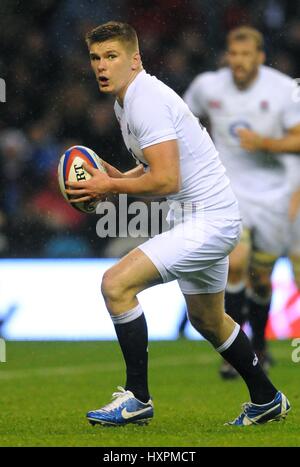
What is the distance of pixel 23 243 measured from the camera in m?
12.1

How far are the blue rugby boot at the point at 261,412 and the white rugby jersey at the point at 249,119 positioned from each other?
10.3ft

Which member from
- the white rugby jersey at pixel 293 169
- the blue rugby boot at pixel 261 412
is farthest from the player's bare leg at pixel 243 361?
the white rugby jersey at pixel 293 169

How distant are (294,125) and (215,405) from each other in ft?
8.53

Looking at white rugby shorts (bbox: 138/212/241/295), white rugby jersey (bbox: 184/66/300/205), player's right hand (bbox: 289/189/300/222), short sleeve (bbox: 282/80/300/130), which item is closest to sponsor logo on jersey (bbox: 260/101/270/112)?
white rugby jersey (bbox: 184/66/300/205)

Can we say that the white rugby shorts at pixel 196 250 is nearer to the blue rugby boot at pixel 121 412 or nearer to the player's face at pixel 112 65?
the blue rugby boot at pixel 121 412

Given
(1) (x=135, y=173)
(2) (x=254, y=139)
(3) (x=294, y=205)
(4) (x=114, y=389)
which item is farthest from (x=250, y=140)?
(1) (x=135, y=173)

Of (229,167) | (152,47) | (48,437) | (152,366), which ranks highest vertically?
(152,47)

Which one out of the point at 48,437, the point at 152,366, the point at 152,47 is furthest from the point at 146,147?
the point at 152,47

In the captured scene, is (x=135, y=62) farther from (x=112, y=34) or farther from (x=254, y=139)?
(x=254, y=139)

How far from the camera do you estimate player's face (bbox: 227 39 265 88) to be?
8688 millimetres

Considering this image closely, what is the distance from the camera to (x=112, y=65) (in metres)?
5.66

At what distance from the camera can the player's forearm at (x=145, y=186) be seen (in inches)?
216

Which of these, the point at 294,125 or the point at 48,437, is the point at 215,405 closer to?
the point at 48,437

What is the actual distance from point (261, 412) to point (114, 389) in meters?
2.26
